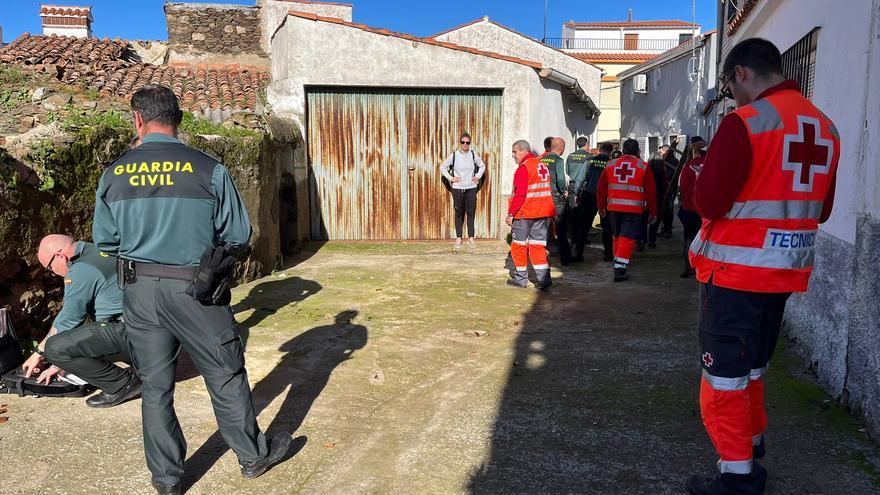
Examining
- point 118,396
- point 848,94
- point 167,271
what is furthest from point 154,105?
point 848,94

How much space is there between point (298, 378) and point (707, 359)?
9.29 feet

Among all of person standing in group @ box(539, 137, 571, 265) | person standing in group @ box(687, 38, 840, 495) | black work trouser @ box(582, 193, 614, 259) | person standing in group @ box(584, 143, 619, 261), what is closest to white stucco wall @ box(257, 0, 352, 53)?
person standing in group @ box(539, 137, 571, 265)

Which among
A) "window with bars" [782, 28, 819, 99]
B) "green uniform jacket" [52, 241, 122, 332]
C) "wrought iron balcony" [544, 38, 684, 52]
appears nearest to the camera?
"green uniform jacket" [52, 241, 122, 332]

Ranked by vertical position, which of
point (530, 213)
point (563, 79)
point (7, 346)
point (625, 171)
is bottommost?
point (7, 346)

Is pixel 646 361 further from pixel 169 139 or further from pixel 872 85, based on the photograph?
→ pixel 169 139

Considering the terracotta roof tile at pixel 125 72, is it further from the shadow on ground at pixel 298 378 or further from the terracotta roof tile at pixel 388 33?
the shadow on ground at pixel 298 378

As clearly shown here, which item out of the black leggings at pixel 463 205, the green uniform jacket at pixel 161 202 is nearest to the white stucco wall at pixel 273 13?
the black leggings at pixel 463 205

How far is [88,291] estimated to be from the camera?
153 inches

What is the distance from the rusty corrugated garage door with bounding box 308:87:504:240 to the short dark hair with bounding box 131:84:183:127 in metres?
7.14

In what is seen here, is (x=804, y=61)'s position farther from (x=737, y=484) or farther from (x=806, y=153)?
(x=737, y=484)

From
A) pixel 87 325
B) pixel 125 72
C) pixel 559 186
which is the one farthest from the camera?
pixel 125 72

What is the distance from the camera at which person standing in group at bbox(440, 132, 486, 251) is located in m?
9.98

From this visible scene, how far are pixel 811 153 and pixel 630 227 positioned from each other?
4.87 m

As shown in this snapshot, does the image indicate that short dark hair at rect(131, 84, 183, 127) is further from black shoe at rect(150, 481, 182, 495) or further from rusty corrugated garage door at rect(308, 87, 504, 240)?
rusty corrugated garage door at rect(308, 87, 504, 240)
